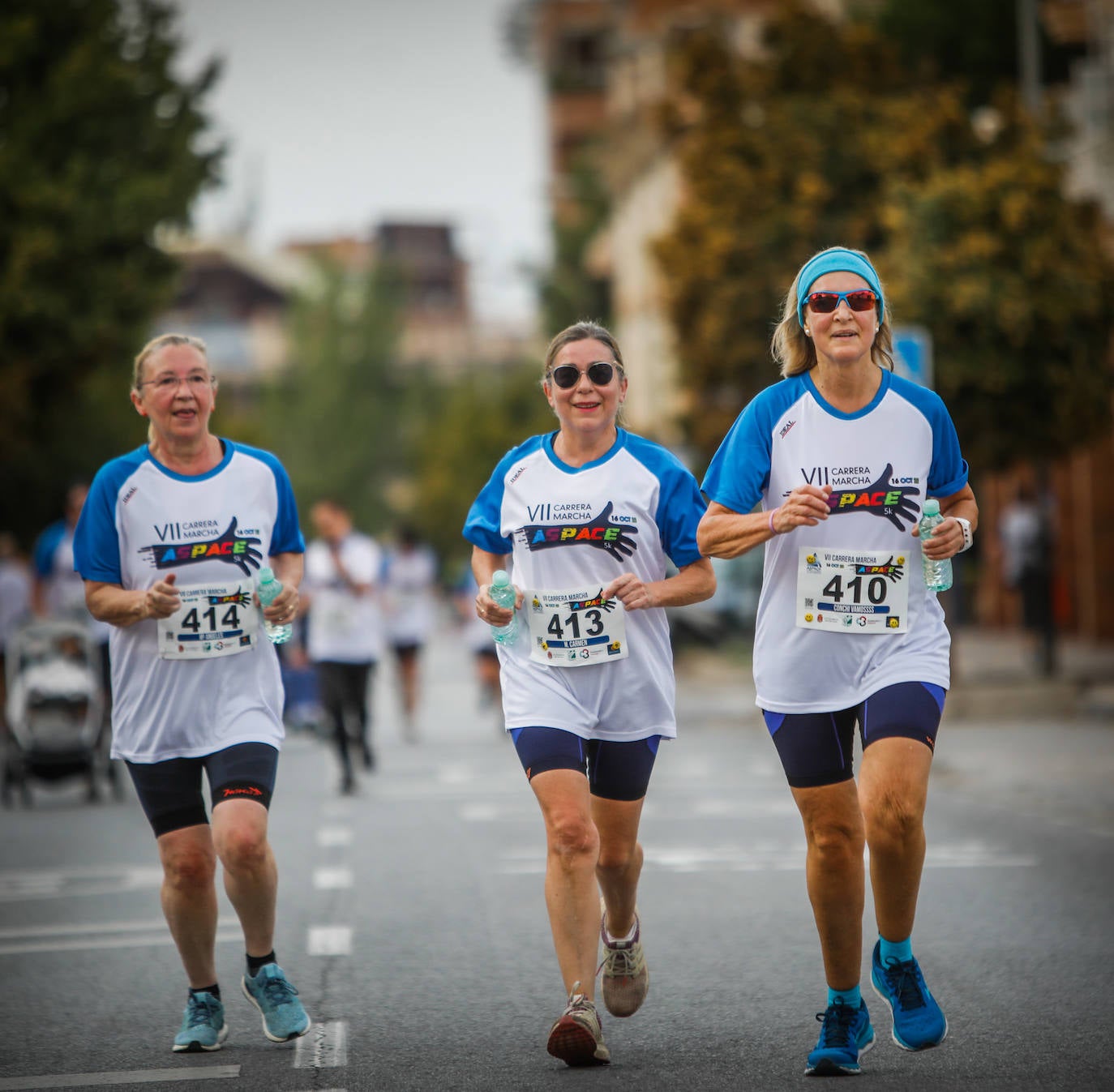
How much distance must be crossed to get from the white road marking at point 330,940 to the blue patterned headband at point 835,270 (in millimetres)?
3427

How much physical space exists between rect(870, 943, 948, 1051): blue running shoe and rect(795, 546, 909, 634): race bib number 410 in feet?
2.91

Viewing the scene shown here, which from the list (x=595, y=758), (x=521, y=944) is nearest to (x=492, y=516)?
(x=595, y=758)

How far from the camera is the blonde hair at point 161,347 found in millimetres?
6559

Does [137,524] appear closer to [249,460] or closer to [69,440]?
[249,460]

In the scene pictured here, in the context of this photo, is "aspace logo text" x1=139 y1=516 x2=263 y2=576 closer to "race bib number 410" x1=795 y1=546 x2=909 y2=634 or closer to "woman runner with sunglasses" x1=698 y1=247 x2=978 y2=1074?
"woman runner with sunglasses" x1=698 y1=247 x2=978 y2=1074

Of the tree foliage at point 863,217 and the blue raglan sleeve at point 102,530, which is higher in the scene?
the tree foliage at point 863,217

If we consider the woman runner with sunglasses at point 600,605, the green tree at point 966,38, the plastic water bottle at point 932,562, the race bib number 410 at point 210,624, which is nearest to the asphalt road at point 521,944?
the woman runner with sunglasses at point 600,605

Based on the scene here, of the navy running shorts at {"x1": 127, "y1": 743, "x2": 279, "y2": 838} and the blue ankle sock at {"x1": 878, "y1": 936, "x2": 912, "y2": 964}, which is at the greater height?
the navy running shorts at {"x1": 127, "y1": 743, "x2": 279, "y2": 838}

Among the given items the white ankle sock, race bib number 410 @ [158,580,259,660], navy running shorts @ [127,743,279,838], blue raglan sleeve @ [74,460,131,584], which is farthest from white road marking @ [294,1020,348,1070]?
blue raglan sleeve @ [74,460,131,584]

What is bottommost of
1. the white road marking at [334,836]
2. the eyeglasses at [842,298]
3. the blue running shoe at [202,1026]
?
the white road marking at [334,836]

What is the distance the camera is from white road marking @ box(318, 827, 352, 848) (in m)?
11.7

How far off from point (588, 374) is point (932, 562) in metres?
1.22

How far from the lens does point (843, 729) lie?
5.83 meters

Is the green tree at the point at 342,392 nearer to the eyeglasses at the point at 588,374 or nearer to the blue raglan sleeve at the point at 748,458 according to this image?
the eyeglasses at the point at 588,374
